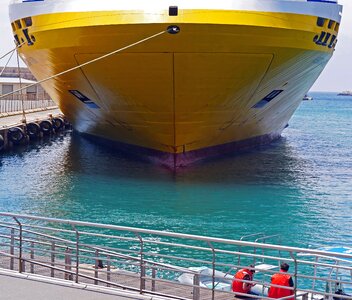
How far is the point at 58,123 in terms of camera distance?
5616 cm

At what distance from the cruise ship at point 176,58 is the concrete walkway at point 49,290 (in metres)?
15.3

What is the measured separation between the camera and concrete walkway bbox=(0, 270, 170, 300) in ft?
30.0

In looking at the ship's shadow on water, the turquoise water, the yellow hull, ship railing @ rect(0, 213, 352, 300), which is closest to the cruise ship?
the yellow hull

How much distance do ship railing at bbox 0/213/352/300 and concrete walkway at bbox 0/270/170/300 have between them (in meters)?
0.33

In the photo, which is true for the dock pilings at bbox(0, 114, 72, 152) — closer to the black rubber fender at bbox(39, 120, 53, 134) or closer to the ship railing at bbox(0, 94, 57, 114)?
the black rubber fender at bbox(39, 120, 53, 134)

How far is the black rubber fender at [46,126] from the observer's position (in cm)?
4989

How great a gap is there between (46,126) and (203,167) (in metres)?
22.4

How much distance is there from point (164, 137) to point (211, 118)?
2076 mm

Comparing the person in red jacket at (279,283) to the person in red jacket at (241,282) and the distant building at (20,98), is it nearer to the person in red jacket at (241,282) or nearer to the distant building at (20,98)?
the person in red jacket at (241,282)

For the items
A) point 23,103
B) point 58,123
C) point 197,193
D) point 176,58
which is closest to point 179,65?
point 176,58

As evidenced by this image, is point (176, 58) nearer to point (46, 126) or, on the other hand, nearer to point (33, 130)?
point (33, 130)

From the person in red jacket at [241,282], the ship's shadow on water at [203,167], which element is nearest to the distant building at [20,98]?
the ship's shadow on water at [203,167]

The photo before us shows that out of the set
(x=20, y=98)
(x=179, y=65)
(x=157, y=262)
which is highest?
(x=20, y=98)

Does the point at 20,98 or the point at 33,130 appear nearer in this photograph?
the point at 33,130
